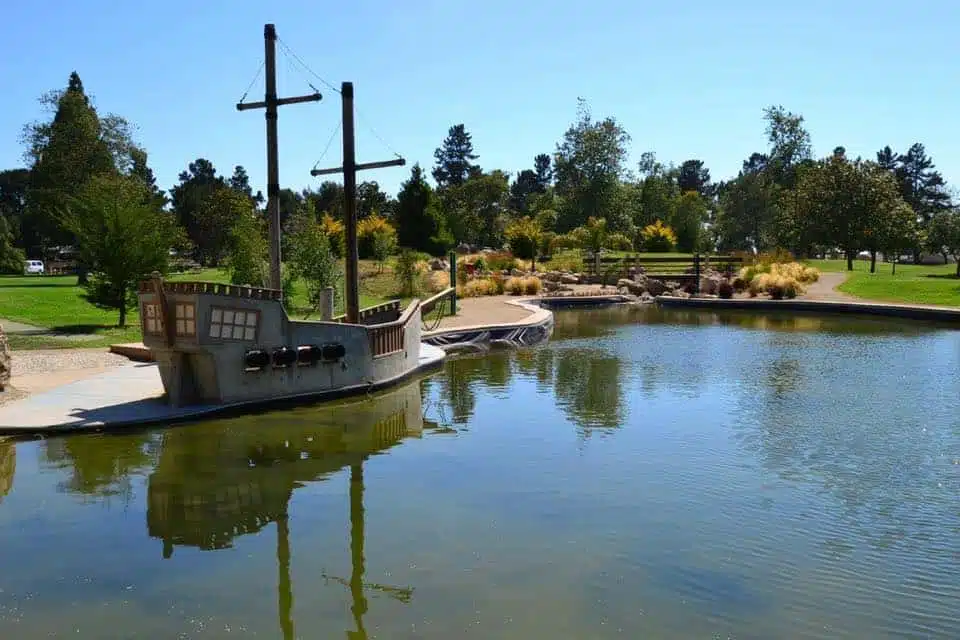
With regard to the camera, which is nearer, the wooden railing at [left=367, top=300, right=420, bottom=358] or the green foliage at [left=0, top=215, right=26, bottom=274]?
the wooden railing at [left=367, top=300, right=420, bottom=358]

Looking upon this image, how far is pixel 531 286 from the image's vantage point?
36.9 meters

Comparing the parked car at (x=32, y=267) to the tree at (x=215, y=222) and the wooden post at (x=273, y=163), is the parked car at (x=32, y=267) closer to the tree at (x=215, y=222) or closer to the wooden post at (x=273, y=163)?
the tree at (x=215, y=222)

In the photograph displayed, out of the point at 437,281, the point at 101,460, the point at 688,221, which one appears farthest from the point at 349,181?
the point at 688,221

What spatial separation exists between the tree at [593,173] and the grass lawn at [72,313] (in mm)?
29950

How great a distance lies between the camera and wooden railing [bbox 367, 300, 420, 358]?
15.3 m

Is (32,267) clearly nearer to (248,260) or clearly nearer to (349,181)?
(248,260)

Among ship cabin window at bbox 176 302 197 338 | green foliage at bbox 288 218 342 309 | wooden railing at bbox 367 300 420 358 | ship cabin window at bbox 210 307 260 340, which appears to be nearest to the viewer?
ship cabin window at bbox 176 302 197 338

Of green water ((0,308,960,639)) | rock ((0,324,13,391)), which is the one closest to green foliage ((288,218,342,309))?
green water ((0,308,960,639))

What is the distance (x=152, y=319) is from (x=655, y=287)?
30.5 metres

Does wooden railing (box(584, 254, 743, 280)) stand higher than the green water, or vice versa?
wooden railing (box(584, 254, 743, 280))

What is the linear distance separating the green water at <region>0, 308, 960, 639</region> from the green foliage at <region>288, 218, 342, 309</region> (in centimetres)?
1220

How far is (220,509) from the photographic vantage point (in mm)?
8875

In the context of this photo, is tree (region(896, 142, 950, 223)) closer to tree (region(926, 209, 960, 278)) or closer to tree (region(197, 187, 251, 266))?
tree (region(926, 209, 960, 278))

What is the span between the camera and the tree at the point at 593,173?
64.3 m
